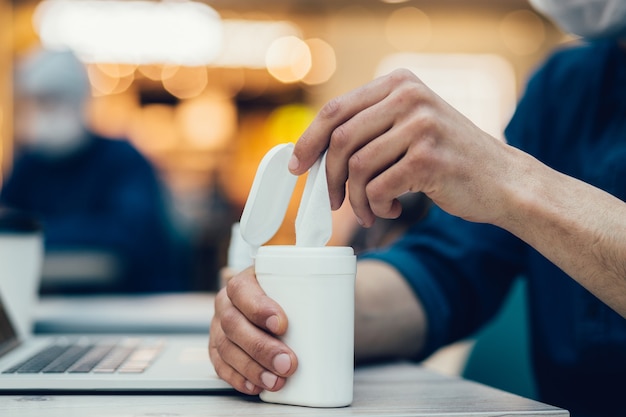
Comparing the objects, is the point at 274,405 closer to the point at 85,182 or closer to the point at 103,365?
the point at 103,365

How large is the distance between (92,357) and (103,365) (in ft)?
0.18

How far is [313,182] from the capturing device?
0.69m

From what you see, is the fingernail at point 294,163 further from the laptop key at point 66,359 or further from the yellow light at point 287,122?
the yellow light at point 287,122

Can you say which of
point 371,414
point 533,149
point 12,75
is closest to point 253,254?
point 371,414

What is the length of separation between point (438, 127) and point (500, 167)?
0.09 m

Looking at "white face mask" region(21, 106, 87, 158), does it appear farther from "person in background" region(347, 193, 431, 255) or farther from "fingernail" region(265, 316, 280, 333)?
"fingernail" region(265, 316, 280, 333)

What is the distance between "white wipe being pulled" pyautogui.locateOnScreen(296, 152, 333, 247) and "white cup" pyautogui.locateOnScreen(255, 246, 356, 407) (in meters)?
0.03

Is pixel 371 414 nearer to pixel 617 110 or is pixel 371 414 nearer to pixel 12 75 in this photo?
pixel 617 110

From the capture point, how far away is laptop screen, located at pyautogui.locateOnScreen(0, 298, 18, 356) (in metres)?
0.87

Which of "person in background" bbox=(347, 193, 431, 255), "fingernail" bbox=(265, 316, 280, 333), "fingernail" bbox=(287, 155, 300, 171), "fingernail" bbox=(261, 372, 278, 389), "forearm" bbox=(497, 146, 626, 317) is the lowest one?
"person in background" bbox=(347, 193, 431, 255)

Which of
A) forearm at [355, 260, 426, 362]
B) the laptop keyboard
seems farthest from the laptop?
forearm at [355, 260, 426, 362]

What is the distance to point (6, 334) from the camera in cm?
90

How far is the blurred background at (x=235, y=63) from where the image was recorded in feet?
17.3

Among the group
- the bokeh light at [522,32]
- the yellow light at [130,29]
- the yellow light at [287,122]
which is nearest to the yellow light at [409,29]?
the bokeh light at [522,32]
